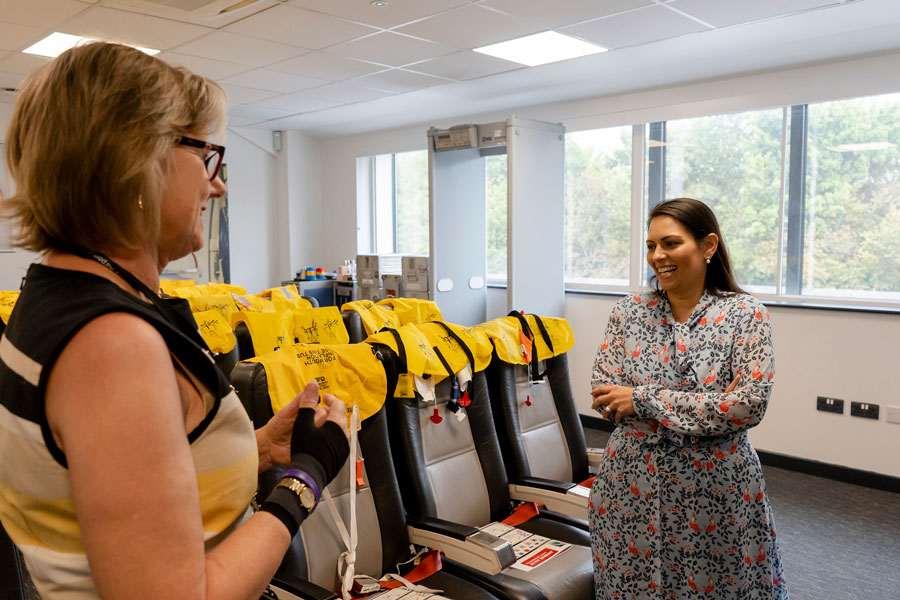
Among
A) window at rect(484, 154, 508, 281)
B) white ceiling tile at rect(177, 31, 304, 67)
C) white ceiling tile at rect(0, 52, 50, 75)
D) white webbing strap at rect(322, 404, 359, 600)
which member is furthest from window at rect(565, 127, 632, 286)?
white ceiling tile at rect(0, 52, 50, 75)

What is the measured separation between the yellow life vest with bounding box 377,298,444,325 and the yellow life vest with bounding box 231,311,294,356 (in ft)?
2.23

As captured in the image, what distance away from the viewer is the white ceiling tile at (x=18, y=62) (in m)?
4.27

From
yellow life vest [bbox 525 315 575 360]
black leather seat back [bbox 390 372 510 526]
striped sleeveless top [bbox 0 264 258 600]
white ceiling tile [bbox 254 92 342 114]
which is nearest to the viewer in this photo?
striped sleeveless top [bbox 0 264 258 600]

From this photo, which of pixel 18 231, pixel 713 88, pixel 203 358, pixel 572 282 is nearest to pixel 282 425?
pixel 203 358

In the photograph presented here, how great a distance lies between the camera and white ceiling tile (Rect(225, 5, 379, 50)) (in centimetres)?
339

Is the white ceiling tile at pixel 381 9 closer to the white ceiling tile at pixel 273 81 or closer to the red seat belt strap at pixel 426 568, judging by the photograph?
the white ceiling tile at pixel 273 81

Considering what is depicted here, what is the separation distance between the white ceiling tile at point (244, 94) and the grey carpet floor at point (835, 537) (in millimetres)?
4667

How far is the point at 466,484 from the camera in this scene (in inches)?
91.7

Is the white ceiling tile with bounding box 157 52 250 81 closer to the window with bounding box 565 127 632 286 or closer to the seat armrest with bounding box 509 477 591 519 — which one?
the window with bounding box 565 127 632 286

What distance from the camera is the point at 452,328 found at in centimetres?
246

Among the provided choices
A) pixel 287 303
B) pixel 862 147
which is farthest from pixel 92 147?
pixel 862 147

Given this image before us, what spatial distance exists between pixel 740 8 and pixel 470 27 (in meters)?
1.36

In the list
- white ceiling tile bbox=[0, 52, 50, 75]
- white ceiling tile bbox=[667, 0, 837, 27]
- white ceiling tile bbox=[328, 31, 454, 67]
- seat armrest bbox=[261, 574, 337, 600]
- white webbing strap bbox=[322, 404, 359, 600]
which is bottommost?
seat armrest bbox=[261, 574, 337, 600]

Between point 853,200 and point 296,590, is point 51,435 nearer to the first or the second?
point 296,590
